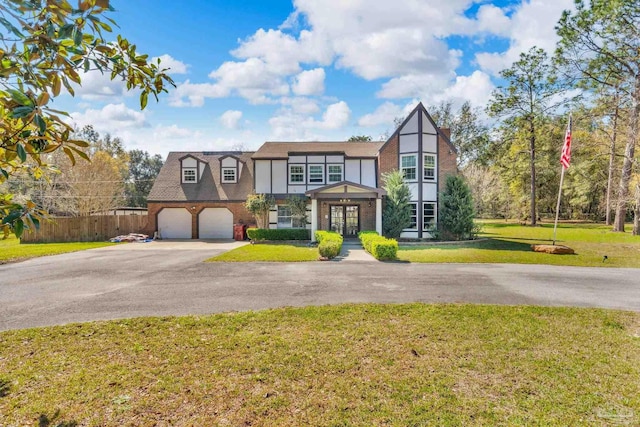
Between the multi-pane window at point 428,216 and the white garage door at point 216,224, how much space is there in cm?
1381

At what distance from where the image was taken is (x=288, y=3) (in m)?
12.0

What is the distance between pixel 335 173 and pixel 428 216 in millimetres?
7123

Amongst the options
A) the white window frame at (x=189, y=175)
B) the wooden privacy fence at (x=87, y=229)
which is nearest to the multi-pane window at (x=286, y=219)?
the white window frame at (x=189, y=175)

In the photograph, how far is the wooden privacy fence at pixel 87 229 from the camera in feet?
74.4

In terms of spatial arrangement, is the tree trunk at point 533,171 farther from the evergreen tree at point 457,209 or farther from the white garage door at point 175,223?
the white garage door at point 175,223

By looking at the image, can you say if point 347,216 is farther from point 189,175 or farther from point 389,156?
point 189,175

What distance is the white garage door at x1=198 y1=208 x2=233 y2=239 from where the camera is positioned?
25172 mm

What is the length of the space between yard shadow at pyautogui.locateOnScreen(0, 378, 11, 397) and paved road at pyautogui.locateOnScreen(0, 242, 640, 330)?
2483 millimetres

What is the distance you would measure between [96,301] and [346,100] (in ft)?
62.7

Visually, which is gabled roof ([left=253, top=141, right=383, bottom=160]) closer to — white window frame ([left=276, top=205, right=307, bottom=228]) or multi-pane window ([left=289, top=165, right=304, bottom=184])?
multi-pane window ([left=289, top=165, right=304, bottom=184])

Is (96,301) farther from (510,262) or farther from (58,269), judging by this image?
(510,262)

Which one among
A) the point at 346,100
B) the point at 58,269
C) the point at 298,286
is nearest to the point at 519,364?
the point at 298,286

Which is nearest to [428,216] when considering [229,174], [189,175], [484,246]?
[484,246]

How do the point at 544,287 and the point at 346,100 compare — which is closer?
the point at 544,287
